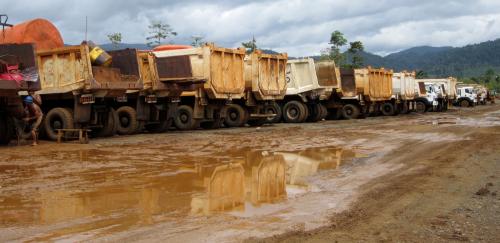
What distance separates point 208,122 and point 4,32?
7817mm

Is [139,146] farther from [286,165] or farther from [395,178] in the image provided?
[395,178]

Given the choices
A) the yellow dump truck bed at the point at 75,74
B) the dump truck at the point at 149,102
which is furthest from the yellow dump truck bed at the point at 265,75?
the yellow dump truck bed at the point at 75,74

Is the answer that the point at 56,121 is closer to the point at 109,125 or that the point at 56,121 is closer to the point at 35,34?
the point at 109,125

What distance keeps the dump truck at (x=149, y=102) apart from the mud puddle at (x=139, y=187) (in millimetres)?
4807

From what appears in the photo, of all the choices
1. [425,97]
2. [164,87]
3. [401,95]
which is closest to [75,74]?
[164,87]

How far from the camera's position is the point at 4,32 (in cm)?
1353

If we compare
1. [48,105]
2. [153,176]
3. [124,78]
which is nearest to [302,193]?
[153,176]

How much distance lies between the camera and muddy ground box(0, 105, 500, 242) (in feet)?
16.7

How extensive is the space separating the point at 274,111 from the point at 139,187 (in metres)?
15.4

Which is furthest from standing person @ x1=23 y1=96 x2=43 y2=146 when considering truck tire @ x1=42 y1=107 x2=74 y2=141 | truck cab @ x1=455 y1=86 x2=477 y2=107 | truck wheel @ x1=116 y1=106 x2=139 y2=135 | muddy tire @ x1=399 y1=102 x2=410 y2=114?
truck cab @ x1=455 y1=86 x2=477 y2=107

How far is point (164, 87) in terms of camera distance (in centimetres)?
1653

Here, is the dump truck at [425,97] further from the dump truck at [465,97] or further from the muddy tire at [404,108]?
the dump truck at [465,97]

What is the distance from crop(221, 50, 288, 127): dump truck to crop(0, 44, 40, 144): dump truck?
8.69 metres

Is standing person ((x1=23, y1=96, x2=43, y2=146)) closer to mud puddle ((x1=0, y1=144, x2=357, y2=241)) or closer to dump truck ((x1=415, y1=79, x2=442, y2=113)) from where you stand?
mud puddle ((x1=0, y1=144, x2=357, y2=241))
